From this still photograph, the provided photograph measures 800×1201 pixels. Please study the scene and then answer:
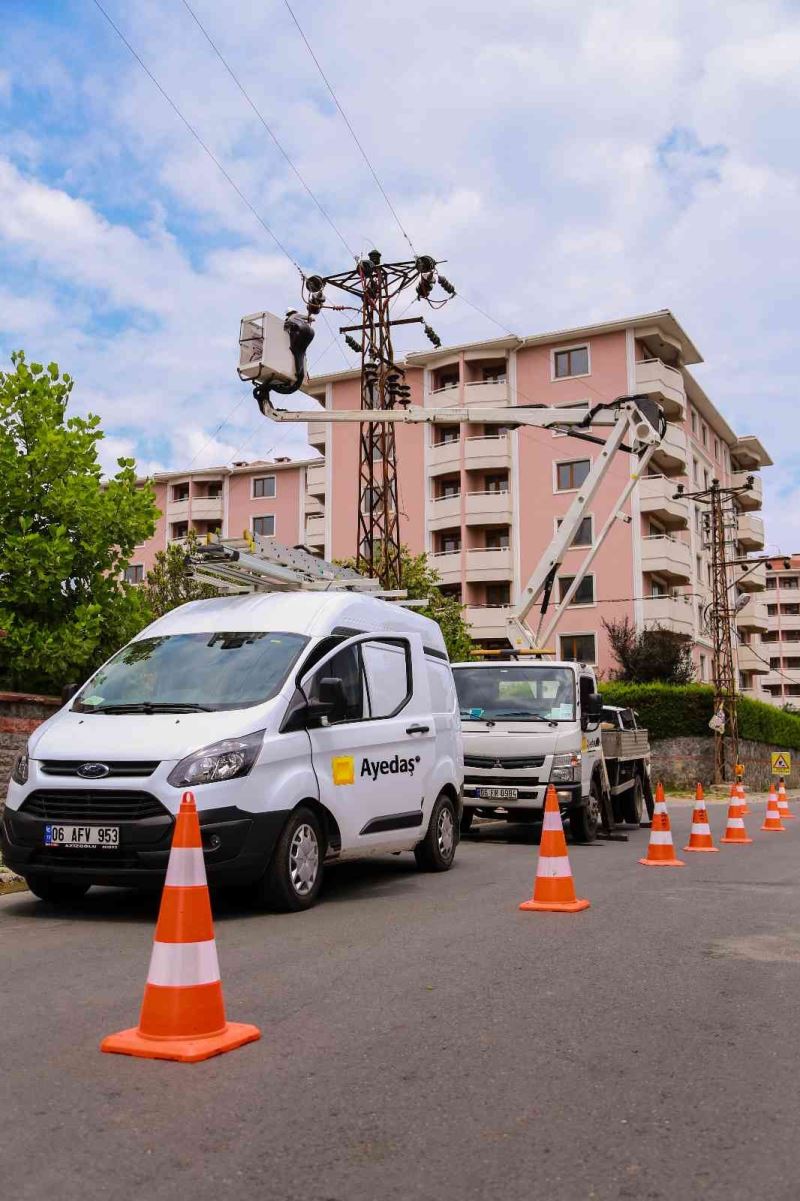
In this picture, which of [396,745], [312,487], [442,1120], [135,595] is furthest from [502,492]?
[442,1120]

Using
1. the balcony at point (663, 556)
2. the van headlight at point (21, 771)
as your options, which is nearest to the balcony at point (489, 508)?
the balcony at point (663, 556)

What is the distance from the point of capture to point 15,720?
519 inches

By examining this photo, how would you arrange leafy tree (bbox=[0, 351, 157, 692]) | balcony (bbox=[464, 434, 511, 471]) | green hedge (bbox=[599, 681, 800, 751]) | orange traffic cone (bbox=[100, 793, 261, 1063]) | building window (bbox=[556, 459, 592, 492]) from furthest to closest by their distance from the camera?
balcony (bbox=[464, 434, 511, 471]) → building window (bbox=[556, 459, 592, 492]) → green hedge (bbox=[599, 681, 800, 751]) → leafy tree (bbox=[0, 351, 157, 692]) → orange traffic cone (bbox=[100, 793, 261, 1063])

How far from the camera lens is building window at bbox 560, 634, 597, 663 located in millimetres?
49688

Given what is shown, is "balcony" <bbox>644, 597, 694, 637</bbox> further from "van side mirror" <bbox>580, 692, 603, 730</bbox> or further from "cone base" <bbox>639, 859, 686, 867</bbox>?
"cone base" <bbox>639, 859, 686, 867</bbox>

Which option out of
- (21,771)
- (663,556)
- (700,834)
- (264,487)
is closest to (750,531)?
(663,556)

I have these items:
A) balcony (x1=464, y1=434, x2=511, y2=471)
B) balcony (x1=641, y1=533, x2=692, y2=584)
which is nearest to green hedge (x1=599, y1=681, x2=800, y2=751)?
balcony (x1=641, y1=533, x2=692, y2=584)

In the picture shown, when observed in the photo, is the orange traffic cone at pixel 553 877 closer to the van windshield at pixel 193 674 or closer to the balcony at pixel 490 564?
the van windshield at pixel 193 674

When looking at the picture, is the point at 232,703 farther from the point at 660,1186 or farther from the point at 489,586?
the point at 489,586

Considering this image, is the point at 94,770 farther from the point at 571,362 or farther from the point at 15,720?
the point at 571,362

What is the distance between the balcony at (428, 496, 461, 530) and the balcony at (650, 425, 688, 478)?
27.9 feet

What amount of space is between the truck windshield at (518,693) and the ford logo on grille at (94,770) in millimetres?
8464

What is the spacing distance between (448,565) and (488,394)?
24.8 ft

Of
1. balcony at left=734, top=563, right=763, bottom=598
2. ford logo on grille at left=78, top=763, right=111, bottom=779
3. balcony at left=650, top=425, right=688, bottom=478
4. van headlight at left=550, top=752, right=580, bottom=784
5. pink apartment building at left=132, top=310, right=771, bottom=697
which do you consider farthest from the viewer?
balcony at left=734, top=563, right=763, bottom=598
